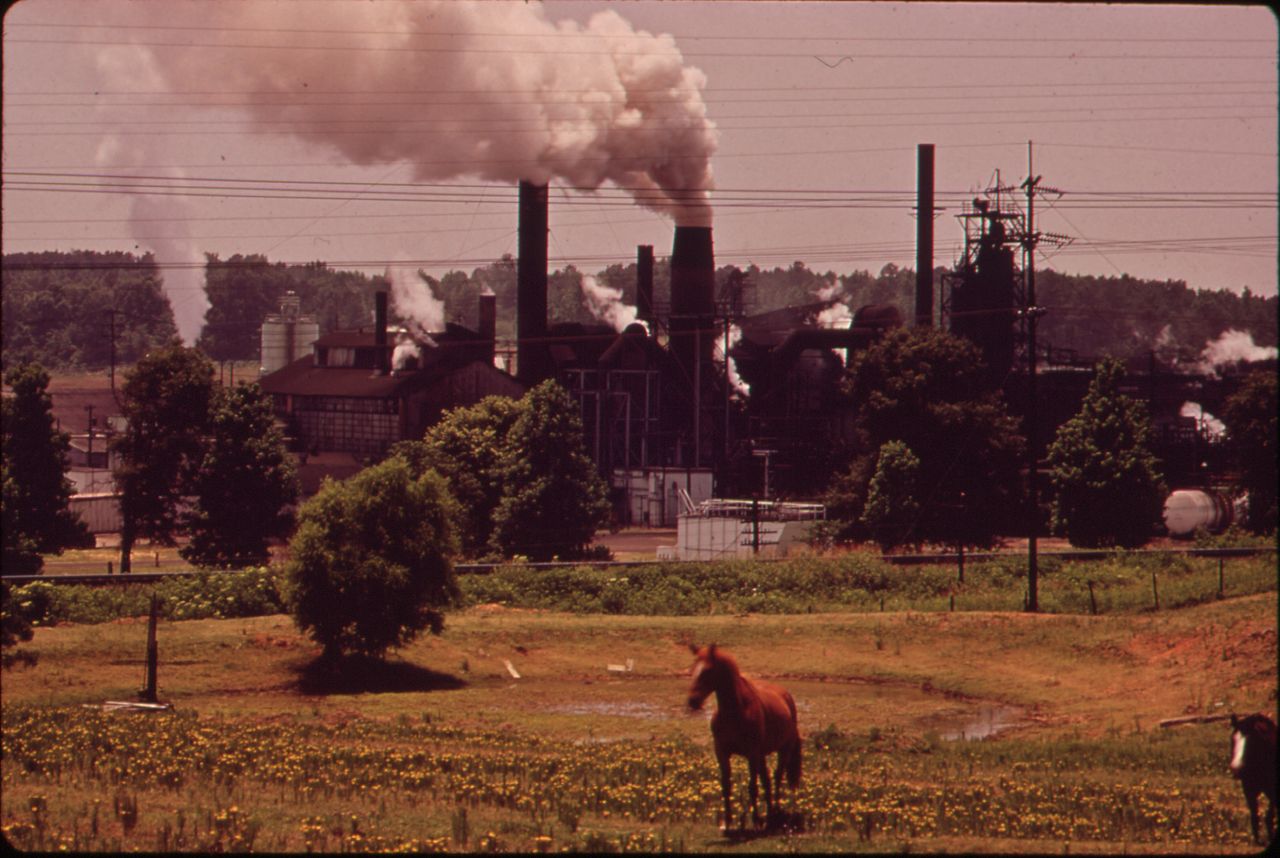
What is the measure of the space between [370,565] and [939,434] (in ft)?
115

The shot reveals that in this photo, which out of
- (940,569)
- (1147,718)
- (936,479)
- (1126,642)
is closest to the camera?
(1147,718)

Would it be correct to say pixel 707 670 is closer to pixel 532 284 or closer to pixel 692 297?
pixel 532 284

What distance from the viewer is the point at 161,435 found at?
212 ft

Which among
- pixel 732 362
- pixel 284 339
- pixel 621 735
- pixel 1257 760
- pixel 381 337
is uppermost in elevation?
pixel 284 339

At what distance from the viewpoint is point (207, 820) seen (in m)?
17.4

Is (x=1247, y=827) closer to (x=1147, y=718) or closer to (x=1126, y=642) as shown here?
(x=1147, y=718)

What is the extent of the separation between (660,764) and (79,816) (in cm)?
922

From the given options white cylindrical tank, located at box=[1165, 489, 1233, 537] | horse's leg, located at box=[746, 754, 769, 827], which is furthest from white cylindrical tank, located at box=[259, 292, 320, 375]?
horse's leg, located at box=[746, 754, 769, 827]


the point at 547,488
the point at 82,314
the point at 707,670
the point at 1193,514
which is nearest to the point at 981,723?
the point at 707,670

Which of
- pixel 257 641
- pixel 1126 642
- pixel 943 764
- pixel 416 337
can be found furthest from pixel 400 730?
pixel 416 337

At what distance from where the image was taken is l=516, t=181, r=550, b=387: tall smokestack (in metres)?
82.1

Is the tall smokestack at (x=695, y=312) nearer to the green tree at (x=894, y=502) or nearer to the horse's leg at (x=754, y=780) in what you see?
the green tree at (x=894, y=502)

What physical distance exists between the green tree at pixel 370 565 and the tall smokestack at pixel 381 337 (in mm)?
53261

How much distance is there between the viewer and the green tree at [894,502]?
6519cm
